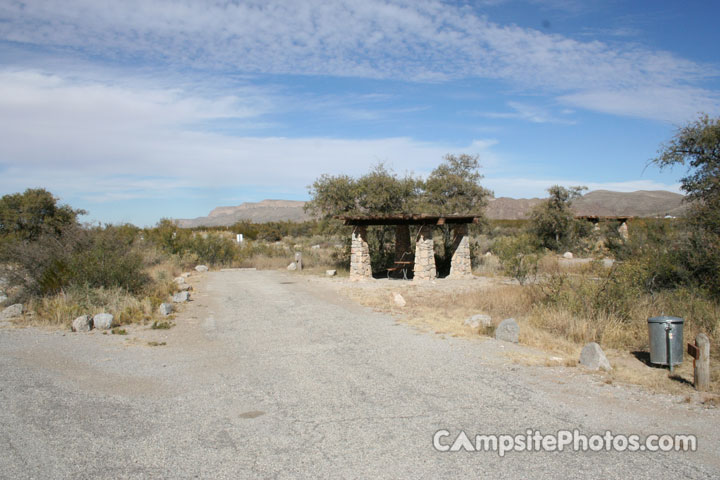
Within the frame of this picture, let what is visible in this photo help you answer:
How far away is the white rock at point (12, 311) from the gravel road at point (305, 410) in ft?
8.76

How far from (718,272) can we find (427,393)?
263 inches

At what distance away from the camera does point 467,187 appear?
22.0 meters

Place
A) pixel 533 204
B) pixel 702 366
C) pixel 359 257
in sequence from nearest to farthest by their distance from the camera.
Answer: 1. pixel 702 366
2. pixel 359 257
3. pixel 533 204

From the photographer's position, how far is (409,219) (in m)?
16.6

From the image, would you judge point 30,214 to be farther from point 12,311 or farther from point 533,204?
point 533,204

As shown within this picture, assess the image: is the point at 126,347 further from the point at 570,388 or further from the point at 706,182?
the point at 706,182

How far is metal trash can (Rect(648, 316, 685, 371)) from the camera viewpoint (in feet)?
20.2

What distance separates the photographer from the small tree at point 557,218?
87.1 feet

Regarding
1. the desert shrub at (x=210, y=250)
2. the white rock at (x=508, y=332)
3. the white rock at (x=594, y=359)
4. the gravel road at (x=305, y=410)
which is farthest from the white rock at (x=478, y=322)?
the desert shrub at (x=210, y=250)

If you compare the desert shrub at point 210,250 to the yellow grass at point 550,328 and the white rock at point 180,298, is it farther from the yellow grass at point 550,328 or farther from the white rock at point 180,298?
the yellow grass at point 550,328

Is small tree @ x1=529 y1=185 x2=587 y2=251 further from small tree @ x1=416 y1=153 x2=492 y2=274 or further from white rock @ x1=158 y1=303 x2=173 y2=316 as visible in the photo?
white rock @ x1=158 y1=303 x2=173 y2=316

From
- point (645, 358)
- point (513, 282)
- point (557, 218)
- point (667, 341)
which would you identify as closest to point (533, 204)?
point (557, 218)

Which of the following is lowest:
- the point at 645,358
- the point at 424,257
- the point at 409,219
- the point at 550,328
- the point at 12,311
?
the point at 645,358

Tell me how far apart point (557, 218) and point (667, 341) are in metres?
21.9
